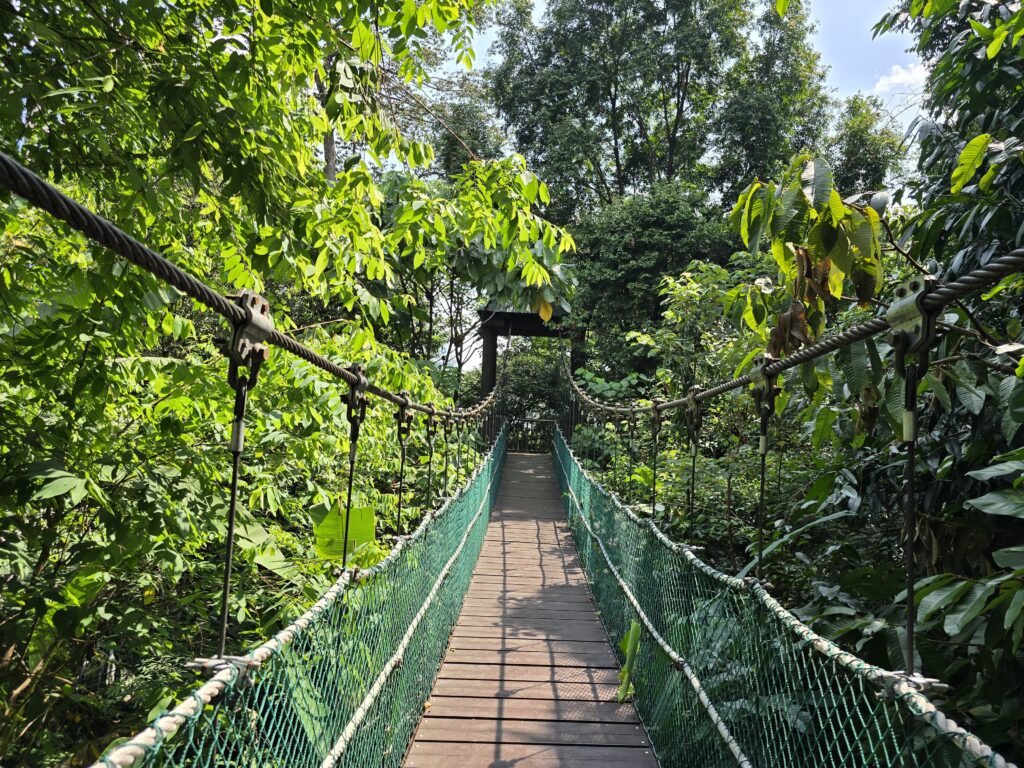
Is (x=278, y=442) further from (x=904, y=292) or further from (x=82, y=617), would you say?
(x=904, y=292)

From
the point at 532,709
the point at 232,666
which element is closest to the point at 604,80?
the point at 532,709

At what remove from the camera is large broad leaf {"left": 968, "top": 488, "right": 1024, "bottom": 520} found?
1.38 meters

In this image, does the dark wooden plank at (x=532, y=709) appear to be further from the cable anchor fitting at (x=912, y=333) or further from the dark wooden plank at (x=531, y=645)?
the cable anchor fitting at (x=912, y=333)

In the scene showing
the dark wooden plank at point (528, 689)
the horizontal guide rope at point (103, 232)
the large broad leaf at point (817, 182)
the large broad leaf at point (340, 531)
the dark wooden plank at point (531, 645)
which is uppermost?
the large broad leaf at point (817, 182)

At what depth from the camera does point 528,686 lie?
10.8 feet

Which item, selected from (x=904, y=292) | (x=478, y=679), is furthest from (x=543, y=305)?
(x=904, y=292)

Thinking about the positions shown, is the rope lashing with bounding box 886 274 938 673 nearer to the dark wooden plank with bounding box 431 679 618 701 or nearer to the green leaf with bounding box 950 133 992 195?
the green leaf with bounding box 950 133 992 195

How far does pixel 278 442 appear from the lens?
3043 mm

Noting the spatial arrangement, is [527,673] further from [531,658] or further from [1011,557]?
[1011,557]

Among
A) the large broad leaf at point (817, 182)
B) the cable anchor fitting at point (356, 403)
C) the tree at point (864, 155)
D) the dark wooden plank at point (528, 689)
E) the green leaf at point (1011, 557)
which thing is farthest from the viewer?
the tree at point (864, 155)

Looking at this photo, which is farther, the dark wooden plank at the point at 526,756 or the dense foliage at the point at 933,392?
the dark wooden plank at the point at 526,756

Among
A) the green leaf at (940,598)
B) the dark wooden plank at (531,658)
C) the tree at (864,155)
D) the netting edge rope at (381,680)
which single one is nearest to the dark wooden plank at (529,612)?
the dark wooden plank at (531,658)

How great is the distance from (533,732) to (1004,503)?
6.54 feet

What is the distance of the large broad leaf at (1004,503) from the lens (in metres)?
1.38
